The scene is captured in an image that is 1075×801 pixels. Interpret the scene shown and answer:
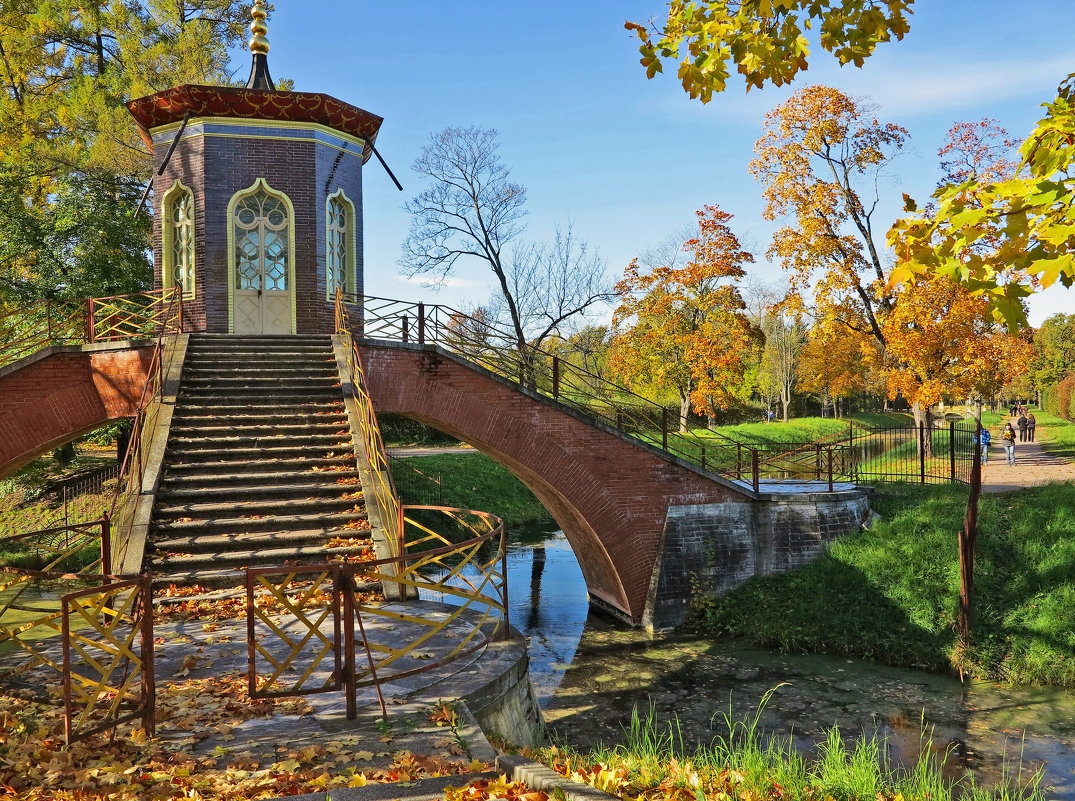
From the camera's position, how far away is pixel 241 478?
395 inches

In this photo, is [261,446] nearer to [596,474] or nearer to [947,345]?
[596,474]

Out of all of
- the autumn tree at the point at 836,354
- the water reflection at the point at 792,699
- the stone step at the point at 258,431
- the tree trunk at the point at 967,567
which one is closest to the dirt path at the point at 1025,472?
the autumn tree at the point at 836,354

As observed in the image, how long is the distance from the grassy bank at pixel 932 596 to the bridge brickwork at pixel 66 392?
35.3ft

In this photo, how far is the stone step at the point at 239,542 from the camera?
876 centimetres

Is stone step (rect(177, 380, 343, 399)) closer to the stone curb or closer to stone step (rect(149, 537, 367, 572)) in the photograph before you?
stone step (rect(149, 537, 367, 572))

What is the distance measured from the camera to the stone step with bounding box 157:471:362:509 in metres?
9.55

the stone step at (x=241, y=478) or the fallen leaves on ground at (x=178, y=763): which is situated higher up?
the stone step at (x=241, y=478)

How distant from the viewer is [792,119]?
20.6 metres

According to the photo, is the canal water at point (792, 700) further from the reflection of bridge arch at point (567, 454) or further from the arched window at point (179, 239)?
the arched window at point (179, 239)

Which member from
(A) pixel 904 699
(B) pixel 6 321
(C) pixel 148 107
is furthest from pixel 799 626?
(B) pixel 6 321

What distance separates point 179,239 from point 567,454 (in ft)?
29.3

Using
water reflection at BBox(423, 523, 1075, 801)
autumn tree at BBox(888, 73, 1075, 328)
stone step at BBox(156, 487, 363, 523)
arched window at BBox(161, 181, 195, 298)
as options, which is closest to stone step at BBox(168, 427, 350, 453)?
stone step at BBox(156, 487, 363, 523)

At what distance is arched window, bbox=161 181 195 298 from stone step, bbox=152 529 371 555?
7.50 meters

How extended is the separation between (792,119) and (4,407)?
19262mm
